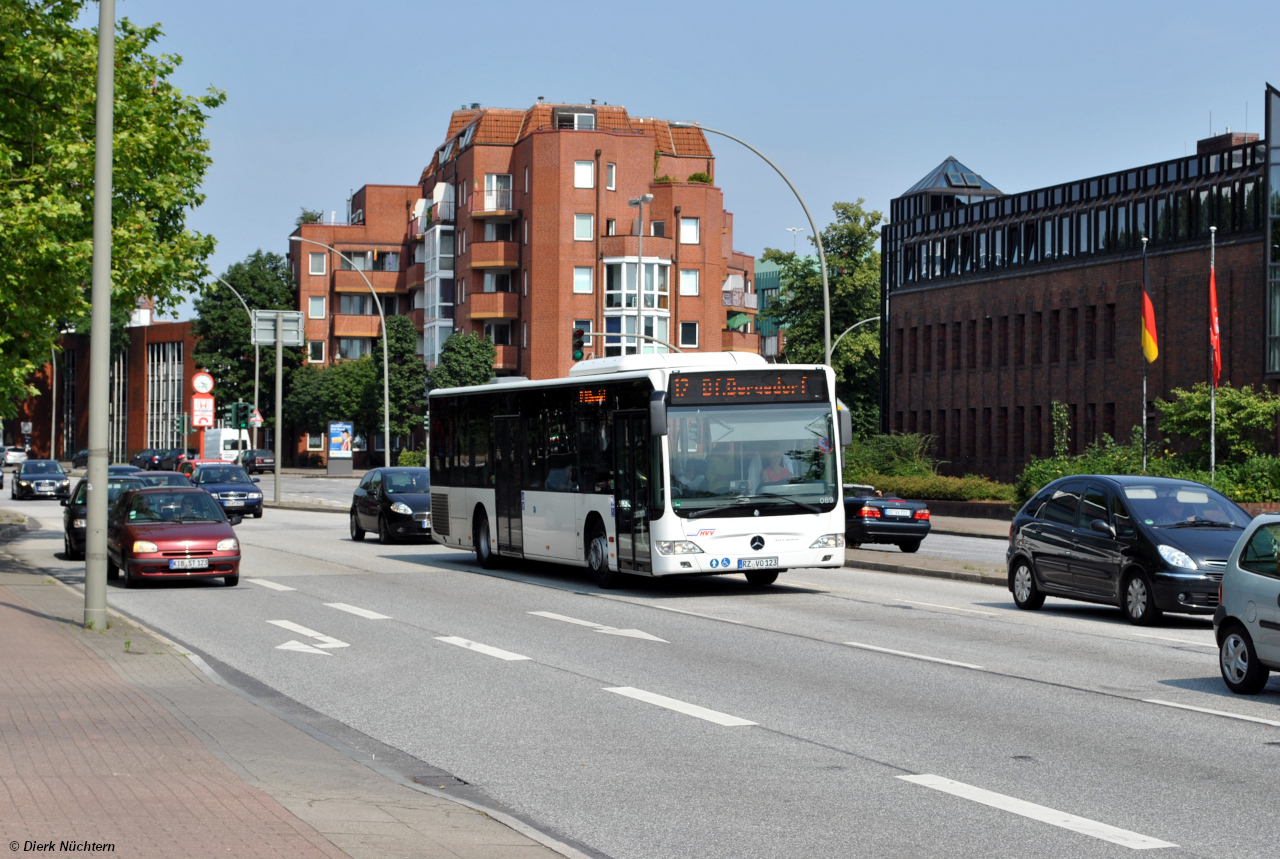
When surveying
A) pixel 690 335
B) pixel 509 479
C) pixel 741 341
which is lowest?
pixel 509 479

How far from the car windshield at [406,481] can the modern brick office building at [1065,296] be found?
3363 cm

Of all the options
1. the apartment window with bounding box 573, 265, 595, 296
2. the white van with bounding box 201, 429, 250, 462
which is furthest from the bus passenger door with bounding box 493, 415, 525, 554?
the white van with bounding box 201, 429, 250, 462

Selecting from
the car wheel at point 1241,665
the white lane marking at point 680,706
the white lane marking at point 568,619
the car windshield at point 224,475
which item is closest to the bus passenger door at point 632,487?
the white lane marking at point 568,619

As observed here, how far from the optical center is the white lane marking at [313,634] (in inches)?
615

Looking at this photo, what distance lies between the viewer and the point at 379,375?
91.6 metres

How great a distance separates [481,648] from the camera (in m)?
15.1

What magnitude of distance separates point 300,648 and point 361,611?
377 centimetres

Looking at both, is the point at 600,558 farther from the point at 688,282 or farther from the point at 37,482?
the point at 688,282

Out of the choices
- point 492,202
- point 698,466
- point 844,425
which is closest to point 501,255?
point 492,202

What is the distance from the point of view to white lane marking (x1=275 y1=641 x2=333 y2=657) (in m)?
15.0

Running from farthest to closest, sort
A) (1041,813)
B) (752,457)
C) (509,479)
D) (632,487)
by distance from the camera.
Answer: (509,479), (632,487), (752,457), (1041,813)

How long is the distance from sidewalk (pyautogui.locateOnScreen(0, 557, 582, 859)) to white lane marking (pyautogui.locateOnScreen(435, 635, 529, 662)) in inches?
114

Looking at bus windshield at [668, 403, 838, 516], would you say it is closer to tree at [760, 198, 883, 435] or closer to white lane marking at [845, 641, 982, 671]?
white lane marking at [845, 641, 982, 671]

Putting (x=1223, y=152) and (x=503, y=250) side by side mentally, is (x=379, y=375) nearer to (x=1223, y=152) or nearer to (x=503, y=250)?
(x=503, y=250)
